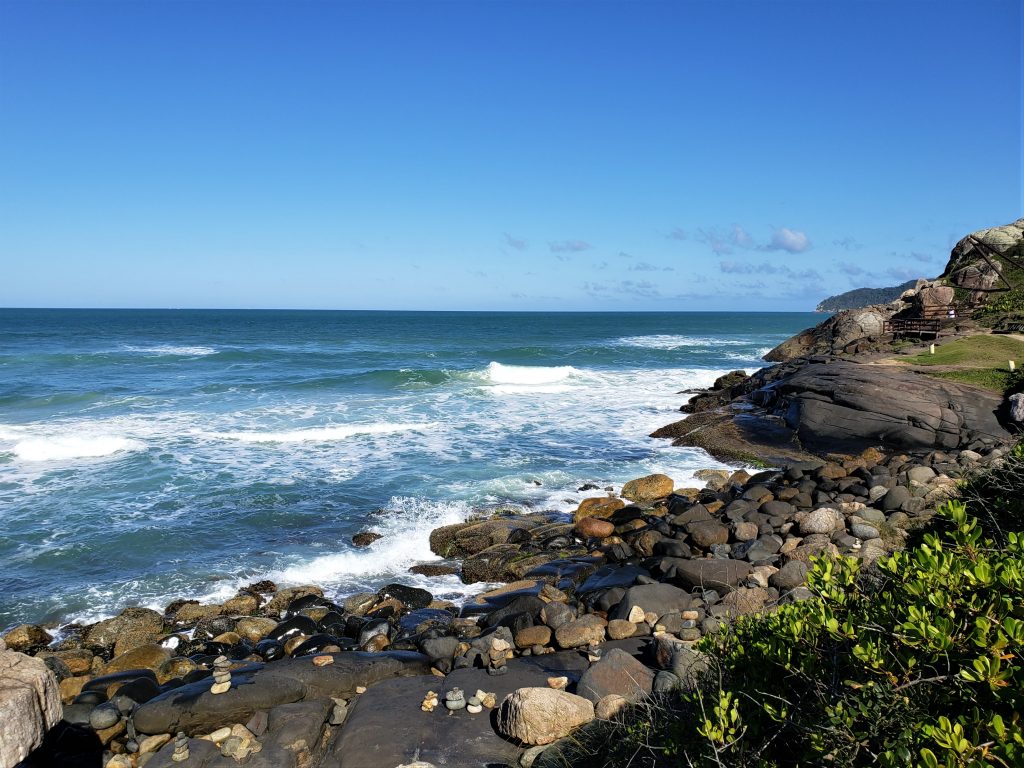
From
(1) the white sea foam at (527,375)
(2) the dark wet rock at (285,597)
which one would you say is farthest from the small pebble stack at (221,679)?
(1) the white sea foam at (527,375)

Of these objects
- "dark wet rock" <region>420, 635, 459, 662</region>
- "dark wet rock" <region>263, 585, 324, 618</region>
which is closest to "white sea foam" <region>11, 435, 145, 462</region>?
"dark wet rock" <region>263, 585, 324, 618</region>

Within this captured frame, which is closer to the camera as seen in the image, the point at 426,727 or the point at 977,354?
the point at 426,727

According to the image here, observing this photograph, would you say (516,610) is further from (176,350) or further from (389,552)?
(176,350)

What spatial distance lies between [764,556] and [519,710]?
5.55 m

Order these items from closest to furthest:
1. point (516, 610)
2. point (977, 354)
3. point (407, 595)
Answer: point (516, 610), point (407, 595), point (977, 354)

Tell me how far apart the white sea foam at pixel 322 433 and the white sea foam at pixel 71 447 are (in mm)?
2608

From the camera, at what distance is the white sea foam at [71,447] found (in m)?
18.0

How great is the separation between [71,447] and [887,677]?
21.6 meters

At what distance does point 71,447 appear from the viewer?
1870 centimetres

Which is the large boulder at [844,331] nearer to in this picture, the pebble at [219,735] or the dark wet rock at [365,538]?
the dark wet rock at [365,538]

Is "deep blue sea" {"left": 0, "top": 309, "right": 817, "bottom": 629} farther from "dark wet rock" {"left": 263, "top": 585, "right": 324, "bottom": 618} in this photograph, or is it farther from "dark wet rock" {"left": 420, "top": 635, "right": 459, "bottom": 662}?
"dark wet rock" {"left": 420, "top": 635, "right": 459, "bottom": 662}

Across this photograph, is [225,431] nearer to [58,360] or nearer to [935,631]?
[935,631]

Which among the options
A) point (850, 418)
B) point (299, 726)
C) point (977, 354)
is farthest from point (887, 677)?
point (977, 354)

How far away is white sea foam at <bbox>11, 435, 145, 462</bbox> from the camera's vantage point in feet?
59.0
